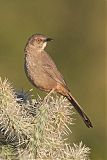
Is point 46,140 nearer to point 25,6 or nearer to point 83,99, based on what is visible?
point 83,99

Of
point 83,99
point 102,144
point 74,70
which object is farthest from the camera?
point 74,70

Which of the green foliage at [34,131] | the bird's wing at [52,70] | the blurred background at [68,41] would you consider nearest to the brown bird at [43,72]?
the bird's wing at [52,70]

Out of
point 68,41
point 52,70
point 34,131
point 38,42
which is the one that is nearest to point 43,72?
point 52,70

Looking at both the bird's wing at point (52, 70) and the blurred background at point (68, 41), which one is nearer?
the bird's wing at point (52, 70)

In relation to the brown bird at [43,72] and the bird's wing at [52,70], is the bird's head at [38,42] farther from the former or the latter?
the bird's wing at [52,70]

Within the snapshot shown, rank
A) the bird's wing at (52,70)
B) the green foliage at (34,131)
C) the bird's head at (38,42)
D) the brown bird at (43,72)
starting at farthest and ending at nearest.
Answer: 1. the bird's head at (38,42)
2. the bird's wing at (52,70)
3. the brown bird at (43,72)
4. the green foliage at (34,131)

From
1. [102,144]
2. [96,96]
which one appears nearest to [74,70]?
[96,96]

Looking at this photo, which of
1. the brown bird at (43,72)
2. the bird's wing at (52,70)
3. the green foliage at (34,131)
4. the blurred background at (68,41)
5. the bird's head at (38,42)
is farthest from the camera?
the blurred background at (68,41)
